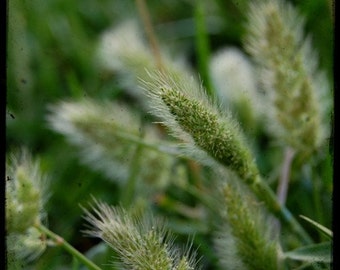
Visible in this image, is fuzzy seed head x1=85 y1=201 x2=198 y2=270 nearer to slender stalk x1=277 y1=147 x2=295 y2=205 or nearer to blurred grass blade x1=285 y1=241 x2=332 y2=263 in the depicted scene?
blurred grass blade x1=285 y1=241 x2=332 y2=263

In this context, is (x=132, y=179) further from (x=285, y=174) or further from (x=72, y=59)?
(x=72, y=59)

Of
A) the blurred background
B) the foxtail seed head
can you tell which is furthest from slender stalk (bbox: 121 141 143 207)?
the foxtail seed head

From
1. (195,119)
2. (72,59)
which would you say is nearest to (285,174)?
(195,119)

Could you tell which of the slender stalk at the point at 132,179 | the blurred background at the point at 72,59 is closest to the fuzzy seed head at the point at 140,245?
the slender stalk at the point at 132,179

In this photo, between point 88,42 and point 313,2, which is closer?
point 313,2
